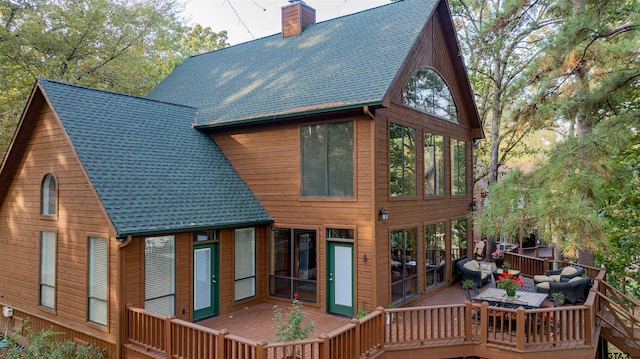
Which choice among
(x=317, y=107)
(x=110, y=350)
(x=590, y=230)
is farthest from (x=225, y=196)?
(x=590, y=230)

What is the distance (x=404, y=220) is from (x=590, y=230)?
15.7ft

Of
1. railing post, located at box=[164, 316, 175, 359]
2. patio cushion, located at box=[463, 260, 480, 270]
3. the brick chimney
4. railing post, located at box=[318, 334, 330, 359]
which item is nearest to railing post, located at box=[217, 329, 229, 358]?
railing post, located at box=[164, 316, 175, 359]

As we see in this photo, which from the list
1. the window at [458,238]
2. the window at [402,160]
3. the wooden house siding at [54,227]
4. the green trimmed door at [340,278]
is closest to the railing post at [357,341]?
the green trimmed door at [340,278]

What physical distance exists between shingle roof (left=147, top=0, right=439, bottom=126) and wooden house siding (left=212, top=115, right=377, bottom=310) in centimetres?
58

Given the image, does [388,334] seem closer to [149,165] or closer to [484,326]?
[484,326]

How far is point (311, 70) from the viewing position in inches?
463

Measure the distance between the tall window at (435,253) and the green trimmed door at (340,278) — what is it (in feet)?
9.35

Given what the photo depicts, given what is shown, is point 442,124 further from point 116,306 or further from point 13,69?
point 13,69

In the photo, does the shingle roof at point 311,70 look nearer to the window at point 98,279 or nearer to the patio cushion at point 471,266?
the window at point 98,279

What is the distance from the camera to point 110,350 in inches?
311

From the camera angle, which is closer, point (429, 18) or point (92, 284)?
point (92, 284)

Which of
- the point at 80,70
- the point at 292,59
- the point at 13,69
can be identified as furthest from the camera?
the point at 80,70

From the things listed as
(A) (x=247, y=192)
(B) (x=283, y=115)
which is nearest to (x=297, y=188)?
(A) (x=247, y=192)

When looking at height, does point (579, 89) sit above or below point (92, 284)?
above
